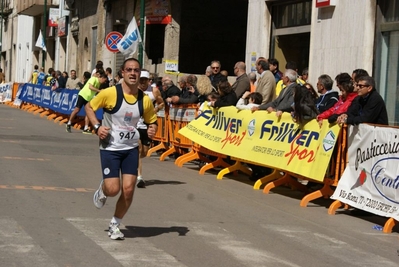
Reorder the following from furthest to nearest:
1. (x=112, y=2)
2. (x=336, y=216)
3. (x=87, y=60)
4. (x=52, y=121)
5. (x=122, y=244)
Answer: (x=87, y=60) → (x=112, y=2) → (x=52, y=121) → (x=336, y=216) → (x=122, y=244)

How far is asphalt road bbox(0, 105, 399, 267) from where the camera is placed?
8.02 m

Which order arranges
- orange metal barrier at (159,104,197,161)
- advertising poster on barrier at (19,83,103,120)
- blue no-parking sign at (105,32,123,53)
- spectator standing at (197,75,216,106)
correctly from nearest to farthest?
spectator standing at (197,75,216,106)
orange metal barrier at (159,104,197,161)
blue no-parking sign at (105,32,123,53)
advertising poster on barrier at (19,83,103,120)

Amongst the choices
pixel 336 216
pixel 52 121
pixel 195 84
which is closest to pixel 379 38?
pixel 195 84

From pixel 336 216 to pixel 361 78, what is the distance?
6.48 ft

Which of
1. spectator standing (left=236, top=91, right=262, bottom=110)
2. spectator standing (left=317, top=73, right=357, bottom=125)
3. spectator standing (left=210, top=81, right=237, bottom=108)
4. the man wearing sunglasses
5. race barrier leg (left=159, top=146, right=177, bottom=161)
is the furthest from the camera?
race barrier leg (left=159, top=146, right=177, bottom=161)

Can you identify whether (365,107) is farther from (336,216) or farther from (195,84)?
(195,84)

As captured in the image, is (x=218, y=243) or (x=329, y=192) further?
(x=329, y=192)

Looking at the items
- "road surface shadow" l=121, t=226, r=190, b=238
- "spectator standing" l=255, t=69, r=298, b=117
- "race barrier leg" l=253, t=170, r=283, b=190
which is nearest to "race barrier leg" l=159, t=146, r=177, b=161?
"spectator standing" l=255, t=69, r=298, b=117

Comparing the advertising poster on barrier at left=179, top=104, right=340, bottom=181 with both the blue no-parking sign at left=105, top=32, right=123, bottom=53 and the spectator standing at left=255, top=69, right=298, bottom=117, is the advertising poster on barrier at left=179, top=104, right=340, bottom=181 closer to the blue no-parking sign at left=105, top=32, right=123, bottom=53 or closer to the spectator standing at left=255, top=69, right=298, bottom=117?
the spectator standing at left=255, top=69, right=298, bottom=117

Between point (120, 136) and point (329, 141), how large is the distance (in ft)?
14.0

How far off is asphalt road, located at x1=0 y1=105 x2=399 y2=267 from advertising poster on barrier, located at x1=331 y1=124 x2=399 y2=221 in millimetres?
314

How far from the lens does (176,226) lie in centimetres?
980

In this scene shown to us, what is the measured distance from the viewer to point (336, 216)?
462 inches

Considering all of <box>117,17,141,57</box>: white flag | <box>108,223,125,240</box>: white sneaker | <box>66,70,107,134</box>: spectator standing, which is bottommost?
<box>108,223,125,240</box>: white sneaker
